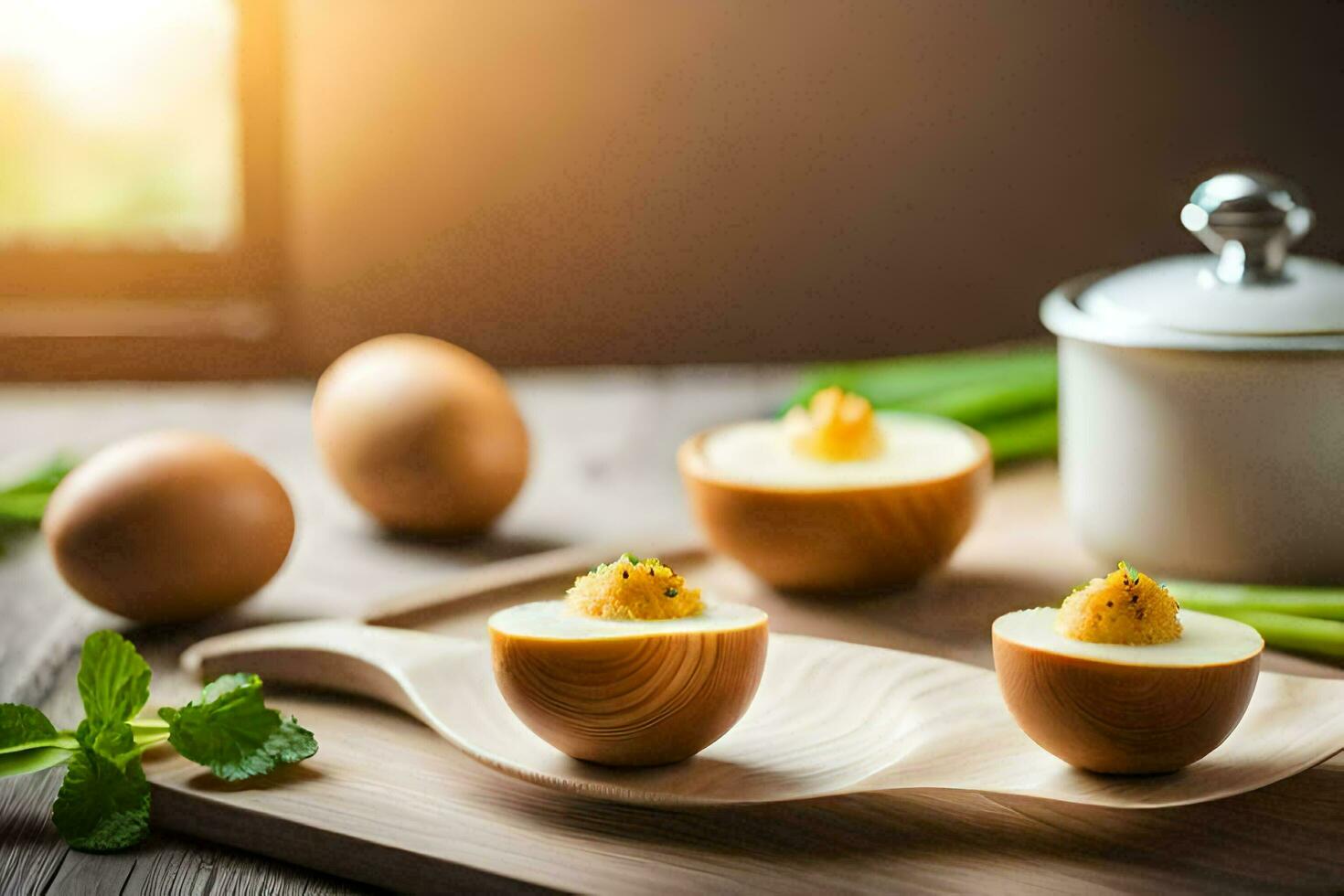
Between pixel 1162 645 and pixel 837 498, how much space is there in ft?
1.36

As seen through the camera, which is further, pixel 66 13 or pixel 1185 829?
pixel 66 13

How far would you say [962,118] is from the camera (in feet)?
9.40

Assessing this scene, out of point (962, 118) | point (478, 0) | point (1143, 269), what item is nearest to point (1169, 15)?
point (962, 118)

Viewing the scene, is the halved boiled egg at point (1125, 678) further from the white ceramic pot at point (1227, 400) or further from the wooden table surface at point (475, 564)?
the white ceramic pot at point (1227, 400)

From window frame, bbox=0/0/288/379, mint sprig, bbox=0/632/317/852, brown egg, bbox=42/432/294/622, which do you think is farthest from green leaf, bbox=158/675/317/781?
window frame, bbox=0/0/288/379

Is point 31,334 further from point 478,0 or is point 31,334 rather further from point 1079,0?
point 1079,0

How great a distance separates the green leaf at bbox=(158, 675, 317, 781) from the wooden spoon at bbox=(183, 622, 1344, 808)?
0.29ft

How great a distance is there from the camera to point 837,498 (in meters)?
1.26

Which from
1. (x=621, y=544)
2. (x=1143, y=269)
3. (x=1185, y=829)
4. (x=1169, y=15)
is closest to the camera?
(x=1185, y=829)

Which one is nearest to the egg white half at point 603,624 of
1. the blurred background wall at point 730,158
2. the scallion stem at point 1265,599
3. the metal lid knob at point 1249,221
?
the scallion stem at point 1265,599

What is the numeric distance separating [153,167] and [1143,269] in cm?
217

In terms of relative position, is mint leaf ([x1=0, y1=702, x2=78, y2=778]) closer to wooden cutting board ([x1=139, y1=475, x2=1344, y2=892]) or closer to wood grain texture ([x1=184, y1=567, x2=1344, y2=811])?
wooden cutting board ([x1=139, y1=475, x2=1344, y2=892])

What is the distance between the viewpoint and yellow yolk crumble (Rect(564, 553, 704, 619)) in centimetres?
92

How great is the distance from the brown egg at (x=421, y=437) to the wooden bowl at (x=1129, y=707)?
0.76 meters
